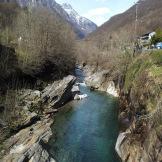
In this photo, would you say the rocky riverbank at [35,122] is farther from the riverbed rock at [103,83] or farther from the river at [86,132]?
the riverbed rock at [103,83]

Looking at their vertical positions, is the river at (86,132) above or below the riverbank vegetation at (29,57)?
below

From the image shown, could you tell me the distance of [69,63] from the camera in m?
86.6

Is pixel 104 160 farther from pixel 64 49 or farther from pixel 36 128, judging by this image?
pixel 64 49

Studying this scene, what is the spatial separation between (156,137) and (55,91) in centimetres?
3458

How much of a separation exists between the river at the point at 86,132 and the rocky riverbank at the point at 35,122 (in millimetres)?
1531

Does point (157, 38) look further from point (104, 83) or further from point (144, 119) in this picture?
point (144, 119)

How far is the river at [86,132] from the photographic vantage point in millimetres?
38531

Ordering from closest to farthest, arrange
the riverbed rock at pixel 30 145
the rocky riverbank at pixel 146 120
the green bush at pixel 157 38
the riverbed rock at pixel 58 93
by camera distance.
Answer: the rocky riverbank at pixel 146 120 < the riverbed rock at pixel 30 145 < the riverbed rock at pixel 58 93 < the green bush at pixel 157 38

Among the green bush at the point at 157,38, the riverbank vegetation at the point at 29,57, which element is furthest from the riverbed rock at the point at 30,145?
the green bush at the point at 157,38

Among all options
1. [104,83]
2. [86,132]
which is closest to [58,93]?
[86,132]

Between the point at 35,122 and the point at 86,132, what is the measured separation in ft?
24.2

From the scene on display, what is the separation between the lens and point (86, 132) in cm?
4734

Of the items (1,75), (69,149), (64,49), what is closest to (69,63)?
(64,49)

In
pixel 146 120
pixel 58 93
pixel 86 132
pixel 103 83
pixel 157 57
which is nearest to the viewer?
pixel 146 120
